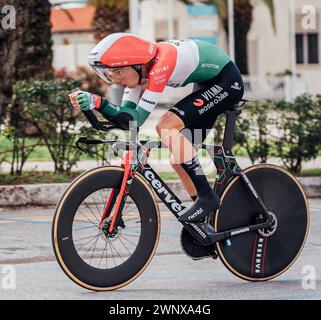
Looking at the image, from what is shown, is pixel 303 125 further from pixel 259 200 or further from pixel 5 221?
pixel 259 200

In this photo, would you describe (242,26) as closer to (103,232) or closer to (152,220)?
(152,220)

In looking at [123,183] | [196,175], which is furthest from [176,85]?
[123,183]

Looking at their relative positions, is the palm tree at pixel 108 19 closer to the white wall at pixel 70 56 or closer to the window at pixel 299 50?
the white wall at pixel 70 56

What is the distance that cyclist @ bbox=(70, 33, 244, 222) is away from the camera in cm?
A: 658

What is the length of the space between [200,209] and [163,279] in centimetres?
67

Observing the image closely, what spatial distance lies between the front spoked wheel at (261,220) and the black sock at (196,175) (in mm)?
235

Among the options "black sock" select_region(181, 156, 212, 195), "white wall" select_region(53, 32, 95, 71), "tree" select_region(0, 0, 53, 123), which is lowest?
"white wall" select_region(53, 32, 95, 71)

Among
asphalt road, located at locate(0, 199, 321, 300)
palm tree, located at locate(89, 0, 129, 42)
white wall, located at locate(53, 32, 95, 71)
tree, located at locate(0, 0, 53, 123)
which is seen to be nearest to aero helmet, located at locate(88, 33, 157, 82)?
asphalt road, located at locate(0, 199, 321, 300)

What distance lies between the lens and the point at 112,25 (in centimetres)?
4259

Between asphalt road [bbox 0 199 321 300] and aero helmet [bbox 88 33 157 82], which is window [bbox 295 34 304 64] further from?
aero helmet [bbox 88 33 157 82]

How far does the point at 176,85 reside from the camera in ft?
22.5

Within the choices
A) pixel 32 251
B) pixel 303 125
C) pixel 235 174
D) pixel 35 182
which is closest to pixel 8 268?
pixel 32 251

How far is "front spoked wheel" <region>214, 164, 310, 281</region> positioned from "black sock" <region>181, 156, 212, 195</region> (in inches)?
9.2
